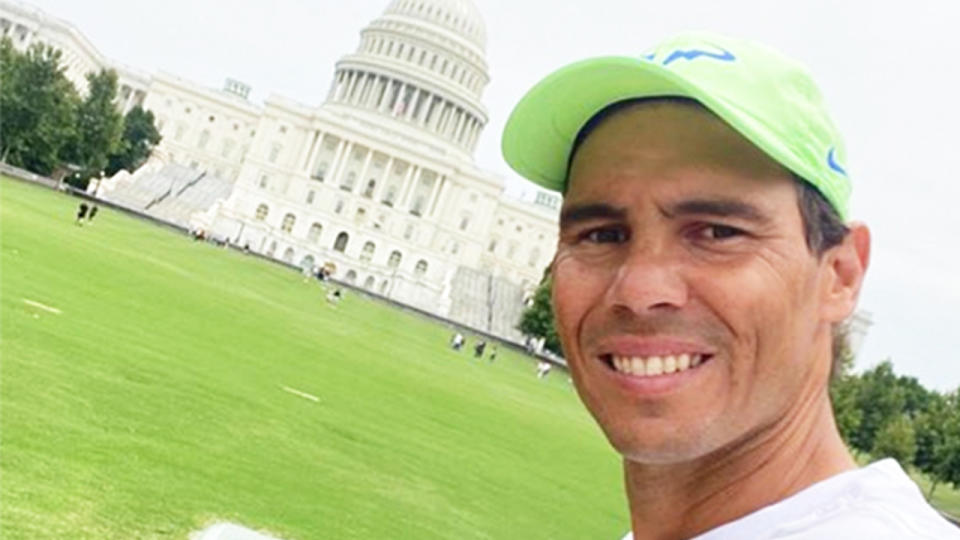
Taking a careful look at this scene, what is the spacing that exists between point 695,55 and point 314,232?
10761 centimetres

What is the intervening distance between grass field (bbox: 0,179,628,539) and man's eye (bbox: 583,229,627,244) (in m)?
5.61

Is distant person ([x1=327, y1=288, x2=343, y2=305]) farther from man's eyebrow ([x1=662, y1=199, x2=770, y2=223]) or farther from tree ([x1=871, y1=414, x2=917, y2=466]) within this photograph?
man's eyebrow ([x1=662, y1=199, x2=770, y2=223])

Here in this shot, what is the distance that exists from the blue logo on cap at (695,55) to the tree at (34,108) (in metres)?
71.6

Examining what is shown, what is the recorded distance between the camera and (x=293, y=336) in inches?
1198

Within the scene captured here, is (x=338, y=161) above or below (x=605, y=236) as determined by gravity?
above

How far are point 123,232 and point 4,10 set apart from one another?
78244mm

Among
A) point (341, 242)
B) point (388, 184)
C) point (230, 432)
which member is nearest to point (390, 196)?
point (388, 184)

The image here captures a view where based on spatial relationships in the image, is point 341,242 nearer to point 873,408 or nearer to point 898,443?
point 873,408

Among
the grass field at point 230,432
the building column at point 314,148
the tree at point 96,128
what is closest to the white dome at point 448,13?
the building column at point 314,148

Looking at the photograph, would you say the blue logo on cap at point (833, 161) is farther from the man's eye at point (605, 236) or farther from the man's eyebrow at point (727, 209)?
the man's eye at point (605, 236)

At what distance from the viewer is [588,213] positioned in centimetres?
233

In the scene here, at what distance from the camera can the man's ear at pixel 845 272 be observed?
2266mm

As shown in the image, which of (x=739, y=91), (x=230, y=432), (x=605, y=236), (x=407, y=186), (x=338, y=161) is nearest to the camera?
(x=739, y=91)

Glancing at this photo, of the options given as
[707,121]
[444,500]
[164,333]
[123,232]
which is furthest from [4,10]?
[707,121]
